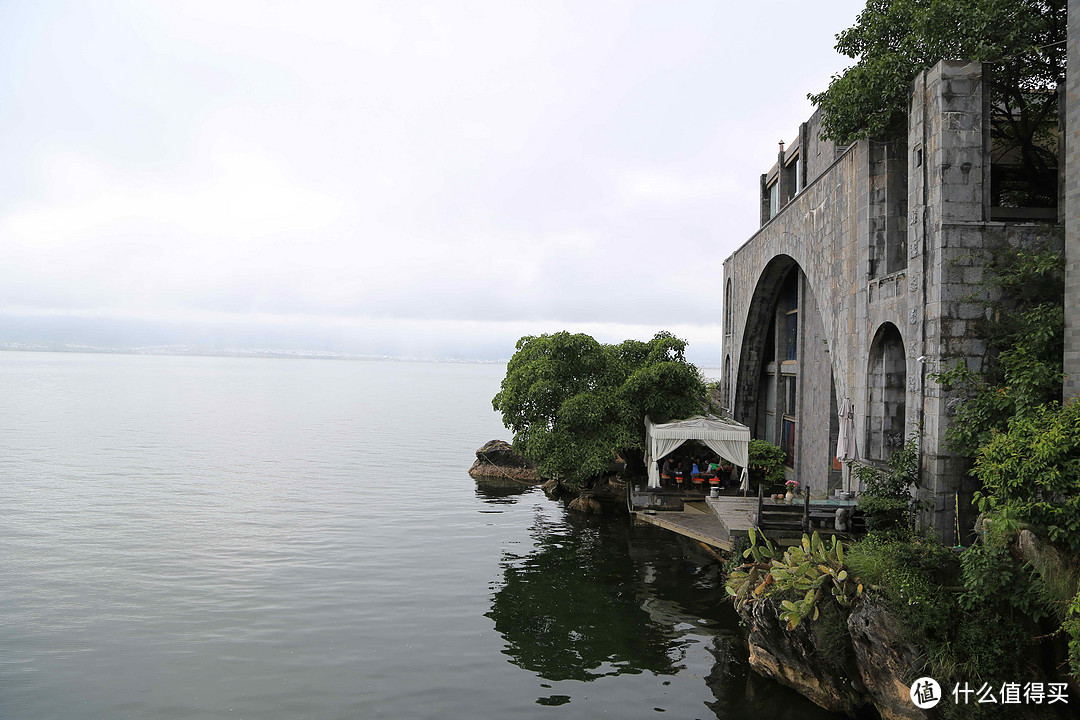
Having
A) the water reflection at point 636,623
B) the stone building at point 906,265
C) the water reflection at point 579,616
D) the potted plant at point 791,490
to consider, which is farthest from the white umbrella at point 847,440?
the water reflection at point 579,616

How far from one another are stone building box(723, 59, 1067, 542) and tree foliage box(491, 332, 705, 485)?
18.7 feet

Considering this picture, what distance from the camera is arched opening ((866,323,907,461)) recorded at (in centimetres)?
1725

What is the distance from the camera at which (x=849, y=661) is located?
12750 millimetres

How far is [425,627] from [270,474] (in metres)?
29.0

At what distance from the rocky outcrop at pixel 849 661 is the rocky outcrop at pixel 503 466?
89.6 ft

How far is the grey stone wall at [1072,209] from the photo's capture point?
1230 cm

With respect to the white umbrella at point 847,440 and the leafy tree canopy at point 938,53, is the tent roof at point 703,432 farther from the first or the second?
the leafy tree canopy at point 938,53

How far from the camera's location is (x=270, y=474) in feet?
144

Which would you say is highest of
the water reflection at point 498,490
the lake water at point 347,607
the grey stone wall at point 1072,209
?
the grey stone wall at point 1072,209

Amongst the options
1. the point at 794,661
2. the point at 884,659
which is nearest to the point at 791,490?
the point at 794,661

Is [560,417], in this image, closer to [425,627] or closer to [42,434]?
[425,627]

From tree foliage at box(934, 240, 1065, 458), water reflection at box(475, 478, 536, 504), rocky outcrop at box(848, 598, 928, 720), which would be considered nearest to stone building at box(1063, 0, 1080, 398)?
tree foliage at box(934, 240, 1065, 458)

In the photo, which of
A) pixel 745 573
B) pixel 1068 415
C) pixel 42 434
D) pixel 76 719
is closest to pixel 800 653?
pixel 745 573

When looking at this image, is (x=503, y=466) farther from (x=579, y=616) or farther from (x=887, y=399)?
(x=887, y=399)
